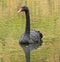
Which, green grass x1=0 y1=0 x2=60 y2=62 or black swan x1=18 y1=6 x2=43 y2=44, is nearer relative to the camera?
green grass x1=0 y1=0 x2=60 y2=62

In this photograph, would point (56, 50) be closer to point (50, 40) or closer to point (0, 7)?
point (50, 40)

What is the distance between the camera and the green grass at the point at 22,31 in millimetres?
8250

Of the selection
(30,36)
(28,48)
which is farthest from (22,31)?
(28,48)

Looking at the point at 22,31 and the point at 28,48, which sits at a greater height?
the point at 22,31

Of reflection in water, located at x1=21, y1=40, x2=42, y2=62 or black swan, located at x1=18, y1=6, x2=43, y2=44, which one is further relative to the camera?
black swan, located at x1=18, y1=6, x2=43, y2=44

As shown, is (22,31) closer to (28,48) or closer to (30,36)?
(30,36)

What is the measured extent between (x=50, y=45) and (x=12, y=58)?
0.86 metres

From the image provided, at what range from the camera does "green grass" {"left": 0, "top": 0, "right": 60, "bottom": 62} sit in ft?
27.1

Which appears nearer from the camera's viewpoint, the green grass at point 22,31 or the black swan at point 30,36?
the green grass at point 22,31

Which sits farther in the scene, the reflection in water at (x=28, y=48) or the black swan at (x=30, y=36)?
the black swan at (x=30, y=36)

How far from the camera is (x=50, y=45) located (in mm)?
8742

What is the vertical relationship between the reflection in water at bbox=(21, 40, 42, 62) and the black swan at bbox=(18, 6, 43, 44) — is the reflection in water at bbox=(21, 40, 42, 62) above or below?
below

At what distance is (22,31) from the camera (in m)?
9.46

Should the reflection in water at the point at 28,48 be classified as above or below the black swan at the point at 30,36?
below
